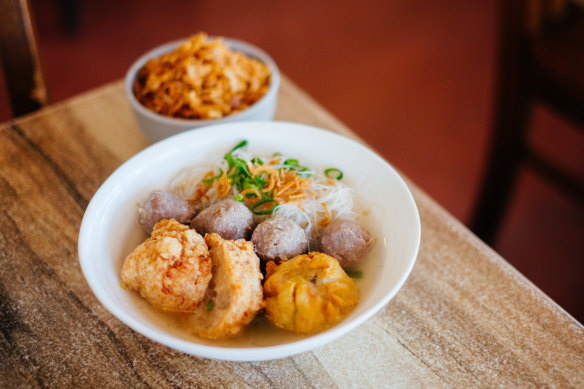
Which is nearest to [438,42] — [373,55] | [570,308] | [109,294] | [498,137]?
[373,55]

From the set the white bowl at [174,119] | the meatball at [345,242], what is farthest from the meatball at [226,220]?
the white bowl at [174,119]

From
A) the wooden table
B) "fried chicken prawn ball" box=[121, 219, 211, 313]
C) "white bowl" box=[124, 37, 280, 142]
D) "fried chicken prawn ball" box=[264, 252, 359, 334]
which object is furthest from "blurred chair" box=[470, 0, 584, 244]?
"fried chicken prawn ball" box=[121, 219, 211, 313]

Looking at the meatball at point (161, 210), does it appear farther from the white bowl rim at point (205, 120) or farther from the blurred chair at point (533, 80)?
the blurred chair at point (533, 80)

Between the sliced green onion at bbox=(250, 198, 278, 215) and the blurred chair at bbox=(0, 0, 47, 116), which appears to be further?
the blurred chair at bbox=(0, 0, 47, 116)

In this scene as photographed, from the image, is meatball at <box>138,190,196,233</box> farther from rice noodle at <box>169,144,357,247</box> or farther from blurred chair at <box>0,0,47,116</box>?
blurred chair at <box>0,0,47,116</box>

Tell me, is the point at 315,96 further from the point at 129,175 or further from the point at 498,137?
the point at 129,175

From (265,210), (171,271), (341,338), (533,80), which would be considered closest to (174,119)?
(265,210)
